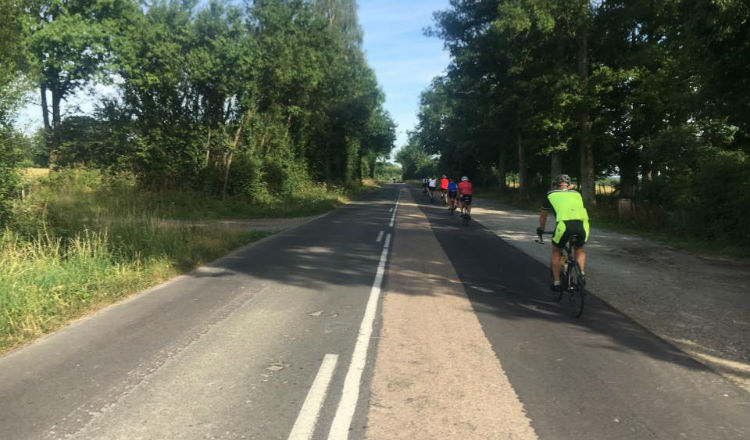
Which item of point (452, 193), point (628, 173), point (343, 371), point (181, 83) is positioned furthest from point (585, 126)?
point (343, 371)

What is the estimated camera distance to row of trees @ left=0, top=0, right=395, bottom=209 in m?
21.2

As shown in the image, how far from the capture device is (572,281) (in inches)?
258

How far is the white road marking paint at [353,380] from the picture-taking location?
3.36 meters

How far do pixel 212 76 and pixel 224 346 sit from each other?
18.7m

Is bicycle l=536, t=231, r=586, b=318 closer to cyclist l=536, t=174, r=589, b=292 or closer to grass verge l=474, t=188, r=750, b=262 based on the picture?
cyclist l=536, t=174, r=589, b=292

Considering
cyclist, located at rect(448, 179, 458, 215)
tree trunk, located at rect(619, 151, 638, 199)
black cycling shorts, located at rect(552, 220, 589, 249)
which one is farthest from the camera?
tree trunk, located at rect(619, 151, 638, 199)

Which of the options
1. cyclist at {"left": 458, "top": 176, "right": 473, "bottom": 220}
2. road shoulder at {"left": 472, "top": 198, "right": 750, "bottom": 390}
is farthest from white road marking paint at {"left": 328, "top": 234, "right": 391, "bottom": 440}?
cyclist at {"left": 458, "top": 176, "right": 473, "bottom": 220}

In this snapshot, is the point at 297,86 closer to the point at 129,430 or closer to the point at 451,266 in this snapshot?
the point at 451,266

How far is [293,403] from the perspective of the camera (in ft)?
12.3

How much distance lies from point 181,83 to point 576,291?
66.6ft

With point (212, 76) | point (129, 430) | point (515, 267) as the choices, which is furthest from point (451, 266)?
point (212, 76)

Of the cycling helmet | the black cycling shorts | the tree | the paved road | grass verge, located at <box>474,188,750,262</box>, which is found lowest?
the paved road

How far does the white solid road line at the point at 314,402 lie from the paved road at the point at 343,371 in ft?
0.06

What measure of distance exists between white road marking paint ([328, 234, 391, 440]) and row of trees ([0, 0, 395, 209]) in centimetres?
1741
